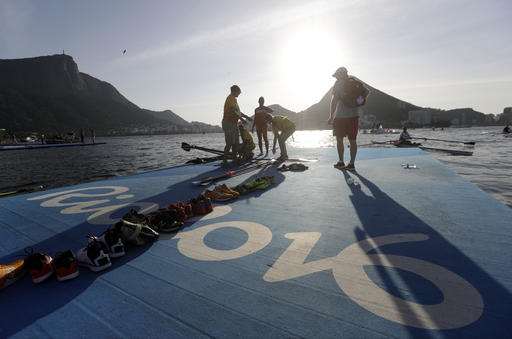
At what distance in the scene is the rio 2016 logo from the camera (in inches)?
58.0

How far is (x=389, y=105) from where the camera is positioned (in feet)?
545

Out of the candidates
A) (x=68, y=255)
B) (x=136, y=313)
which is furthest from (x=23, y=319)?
(x=136, y=313)

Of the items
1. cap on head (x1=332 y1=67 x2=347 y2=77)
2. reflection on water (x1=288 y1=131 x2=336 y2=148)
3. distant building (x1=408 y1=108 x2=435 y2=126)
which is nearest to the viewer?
cap on head (x1=332 y1=67 x2=347 y2=77)

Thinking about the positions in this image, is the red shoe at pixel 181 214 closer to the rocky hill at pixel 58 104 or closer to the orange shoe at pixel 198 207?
the orange shoe at pixel 198 207

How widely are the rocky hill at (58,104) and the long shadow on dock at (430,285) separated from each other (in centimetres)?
14153

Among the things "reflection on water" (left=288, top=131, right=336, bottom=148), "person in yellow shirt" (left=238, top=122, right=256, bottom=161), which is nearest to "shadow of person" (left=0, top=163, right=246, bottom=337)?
"person in yellow shirt" (left=238, top=122, right=256, bottom=161)

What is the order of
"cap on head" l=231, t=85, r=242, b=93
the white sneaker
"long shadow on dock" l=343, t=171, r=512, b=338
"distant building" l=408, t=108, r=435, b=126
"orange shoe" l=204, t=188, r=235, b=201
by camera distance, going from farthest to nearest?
"distant building" l=408, t=108, r=435, b=126
"cap on head" l=231, t=85, r=242, b=93
"orange shoe" l=204, t=188, r=235, b=201
the white sneaker
"long shadow on dock" l=343, t=171, r=512, b=338

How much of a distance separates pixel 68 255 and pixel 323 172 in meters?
5.61

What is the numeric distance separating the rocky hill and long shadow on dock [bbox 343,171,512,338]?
141534mm

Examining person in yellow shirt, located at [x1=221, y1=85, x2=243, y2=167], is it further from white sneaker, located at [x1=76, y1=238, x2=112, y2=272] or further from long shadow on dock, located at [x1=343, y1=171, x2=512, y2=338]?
long shadow on dock, located at [x1=343, y1=171, x2=512, y2=338]

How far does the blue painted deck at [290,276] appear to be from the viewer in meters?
1.46

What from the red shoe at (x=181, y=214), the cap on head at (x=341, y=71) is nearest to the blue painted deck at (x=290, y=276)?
the red shoe at (x=181, y=214)

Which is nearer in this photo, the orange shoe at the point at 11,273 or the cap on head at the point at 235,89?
the orange shoe at the point at 11,273

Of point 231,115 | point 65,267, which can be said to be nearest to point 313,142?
point 231,115
